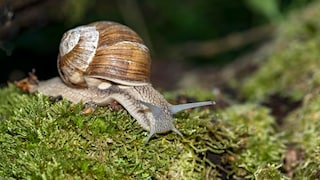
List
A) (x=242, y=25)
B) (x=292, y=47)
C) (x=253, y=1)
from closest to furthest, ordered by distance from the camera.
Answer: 1. (x=292, y=47)
2. (x=253, y=1)
3. (x=242, y=25)

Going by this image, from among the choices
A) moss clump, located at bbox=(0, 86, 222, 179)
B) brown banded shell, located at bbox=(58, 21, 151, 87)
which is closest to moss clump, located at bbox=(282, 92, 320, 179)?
moss clump, located at bbox=(0, 86, 222, 179)

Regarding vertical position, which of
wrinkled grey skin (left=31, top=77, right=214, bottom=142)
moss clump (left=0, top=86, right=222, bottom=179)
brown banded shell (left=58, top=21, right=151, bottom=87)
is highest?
brown banded shell (left=58, top=21, right=151, bottom=87)

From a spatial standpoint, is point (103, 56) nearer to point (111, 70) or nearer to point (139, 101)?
point (111, 70)

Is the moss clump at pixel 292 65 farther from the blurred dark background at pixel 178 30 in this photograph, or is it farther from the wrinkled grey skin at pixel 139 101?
the wrinkled grey skin at pixel 139 101

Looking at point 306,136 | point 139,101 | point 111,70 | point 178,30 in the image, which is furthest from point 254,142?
point 178,30

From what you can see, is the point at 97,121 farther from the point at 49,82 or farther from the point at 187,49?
the point at 187,49

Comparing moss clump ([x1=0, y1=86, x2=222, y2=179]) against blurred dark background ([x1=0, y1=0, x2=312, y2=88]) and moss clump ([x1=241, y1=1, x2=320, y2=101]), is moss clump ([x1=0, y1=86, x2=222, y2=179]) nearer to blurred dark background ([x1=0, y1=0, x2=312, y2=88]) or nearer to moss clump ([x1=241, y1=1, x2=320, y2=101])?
moss clump ([x1=241, y1=1, x2=320, y2=101])

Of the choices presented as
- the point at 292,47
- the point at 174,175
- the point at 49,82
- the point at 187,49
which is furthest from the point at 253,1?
the point at 174,175
